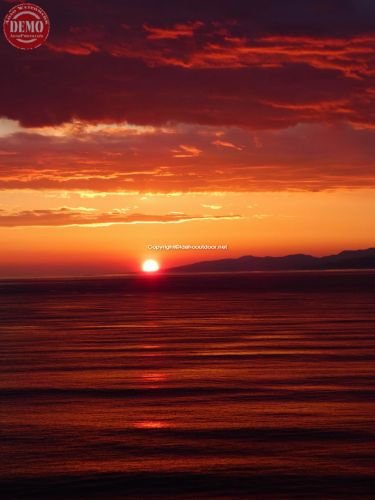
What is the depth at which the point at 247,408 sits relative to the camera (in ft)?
80.6

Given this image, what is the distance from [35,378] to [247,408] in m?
9.78

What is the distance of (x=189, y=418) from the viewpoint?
918 inches

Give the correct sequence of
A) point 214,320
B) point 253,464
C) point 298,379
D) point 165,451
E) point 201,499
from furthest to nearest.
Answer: point 214,320 < point 298,379 < point 165,451 < point 253,464 < point 201,499

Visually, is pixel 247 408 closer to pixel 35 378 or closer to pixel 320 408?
pixel 320 408

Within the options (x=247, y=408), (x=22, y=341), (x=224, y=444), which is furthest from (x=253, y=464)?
(x=22, y=341)

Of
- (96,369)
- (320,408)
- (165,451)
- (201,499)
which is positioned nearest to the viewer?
(201,499)

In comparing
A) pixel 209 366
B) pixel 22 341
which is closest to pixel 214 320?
pixel 22 341

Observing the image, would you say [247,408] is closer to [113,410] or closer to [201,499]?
[113,410]

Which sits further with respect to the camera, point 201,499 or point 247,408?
point 247,408

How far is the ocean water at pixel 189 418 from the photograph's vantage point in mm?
17261

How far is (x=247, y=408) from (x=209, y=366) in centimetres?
929

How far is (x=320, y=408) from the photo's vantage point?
79.9 ft

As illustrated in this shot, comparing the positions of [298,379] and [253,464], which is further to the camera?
[298,379]

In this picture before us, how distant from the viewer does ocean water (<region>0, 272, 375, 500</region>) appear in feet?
56.6
